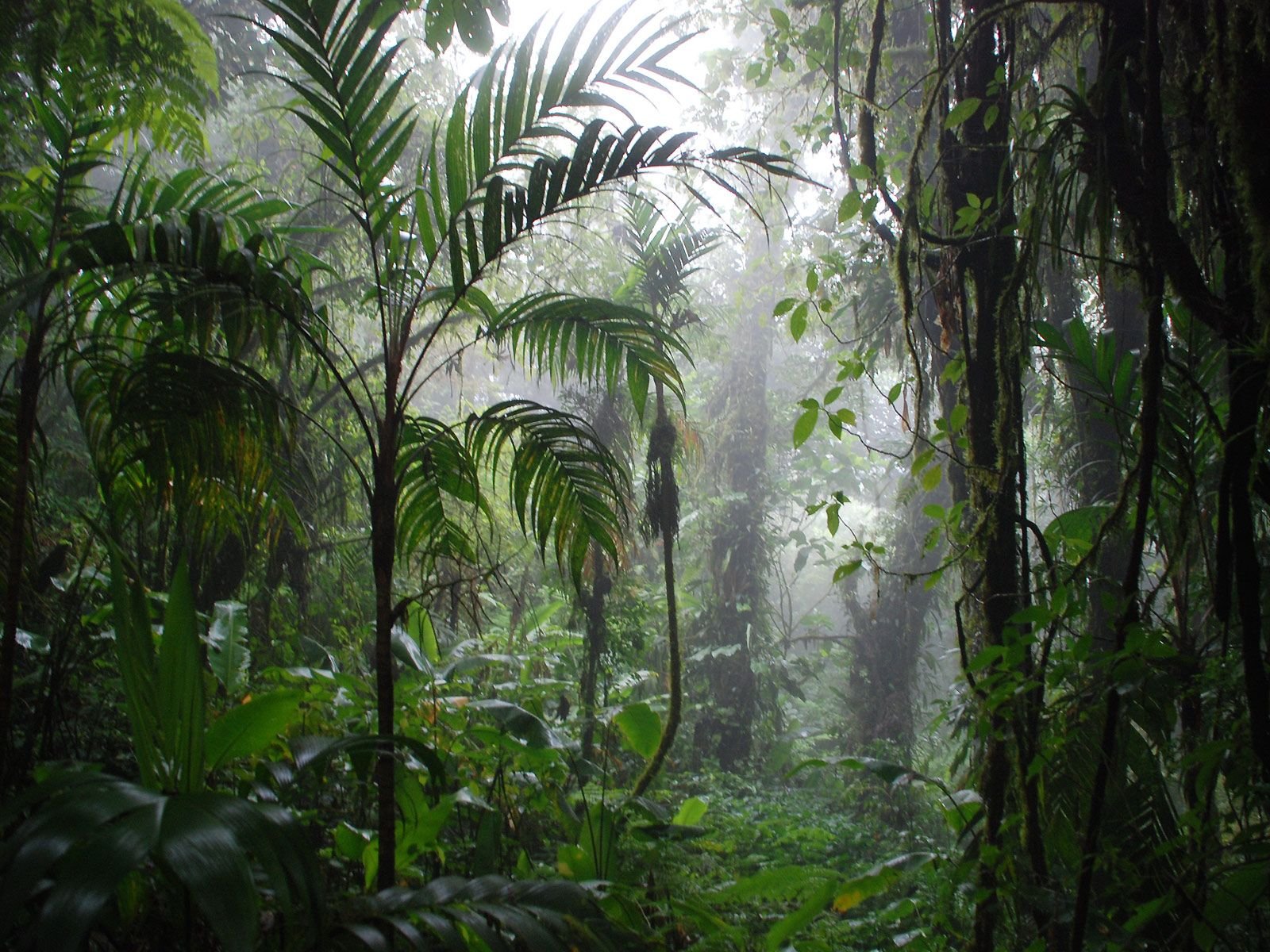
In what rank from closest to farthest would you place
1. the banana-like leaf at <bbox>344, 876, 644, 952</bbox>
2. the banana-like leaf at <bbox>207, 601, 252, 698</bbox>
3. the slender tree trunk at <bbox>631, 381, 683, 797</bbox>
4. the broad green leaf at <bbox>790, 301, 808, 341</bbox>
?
the banana-like leaf at <bbox>344, 876, 644, 952</bbox>, the broad green leaf at <bbox>790, 301, 808, 341</bbox>, the banana-like leaf at <bbox>207, 601, 252, 698</bbox>, the slender tree trunk at <bbox>631, 381, 683, 797</bbox>

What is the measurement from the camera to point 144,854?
855mm

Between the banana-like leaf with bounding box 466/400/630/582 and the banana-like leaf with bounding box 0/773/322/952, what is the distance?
100 cm

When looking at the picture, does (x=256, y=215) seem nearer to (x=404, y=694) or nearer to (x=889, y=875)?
(x=404, y=694)

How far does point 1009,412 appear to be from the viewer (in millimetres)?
1770

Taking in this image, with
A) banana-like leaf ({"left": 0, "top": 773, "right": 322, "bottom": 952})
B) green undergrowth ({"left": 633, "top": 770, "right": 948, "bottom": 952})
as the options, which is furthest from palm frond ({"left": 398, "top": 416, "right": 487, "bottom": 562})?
green undergrowth ({"left": 633, "top": 770, "right": 948, "bottom": 952})

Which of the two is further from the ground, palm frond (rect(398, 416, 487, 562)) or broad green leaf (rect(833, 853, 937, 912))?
palm frond (rect(398, 416, 487, 562))

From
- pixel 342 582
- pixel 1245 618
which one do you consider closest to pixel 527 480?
pixel 1245 618

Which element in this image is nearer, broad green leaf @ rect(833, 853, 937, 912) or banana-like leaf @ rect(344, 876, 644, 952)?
banana-like leaf @ rect(344, 876, 644, 952)

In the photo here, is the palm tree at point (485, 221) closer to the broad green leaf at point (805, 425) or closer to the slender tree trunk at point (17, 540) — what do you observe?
the broad green leaf at point (805, 425)

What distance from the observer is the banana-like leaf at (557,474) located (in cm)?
193

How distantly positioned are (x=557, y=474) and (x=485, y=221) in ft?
2.05

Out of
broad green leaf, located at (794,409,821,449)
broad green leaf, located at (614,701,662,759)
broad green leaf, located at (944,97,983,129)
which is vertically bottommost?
broad green leaf, located at (614,701,662,759)

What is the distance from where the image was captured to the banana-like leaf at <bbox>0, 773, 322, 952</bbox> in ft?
2.65

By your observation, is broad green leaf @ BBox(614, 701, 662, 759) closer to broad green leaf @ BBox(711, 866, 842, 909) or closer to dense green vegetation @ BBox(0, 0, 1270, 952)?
dense green vegetation @ BBox(0, 0, 1270, 952)
